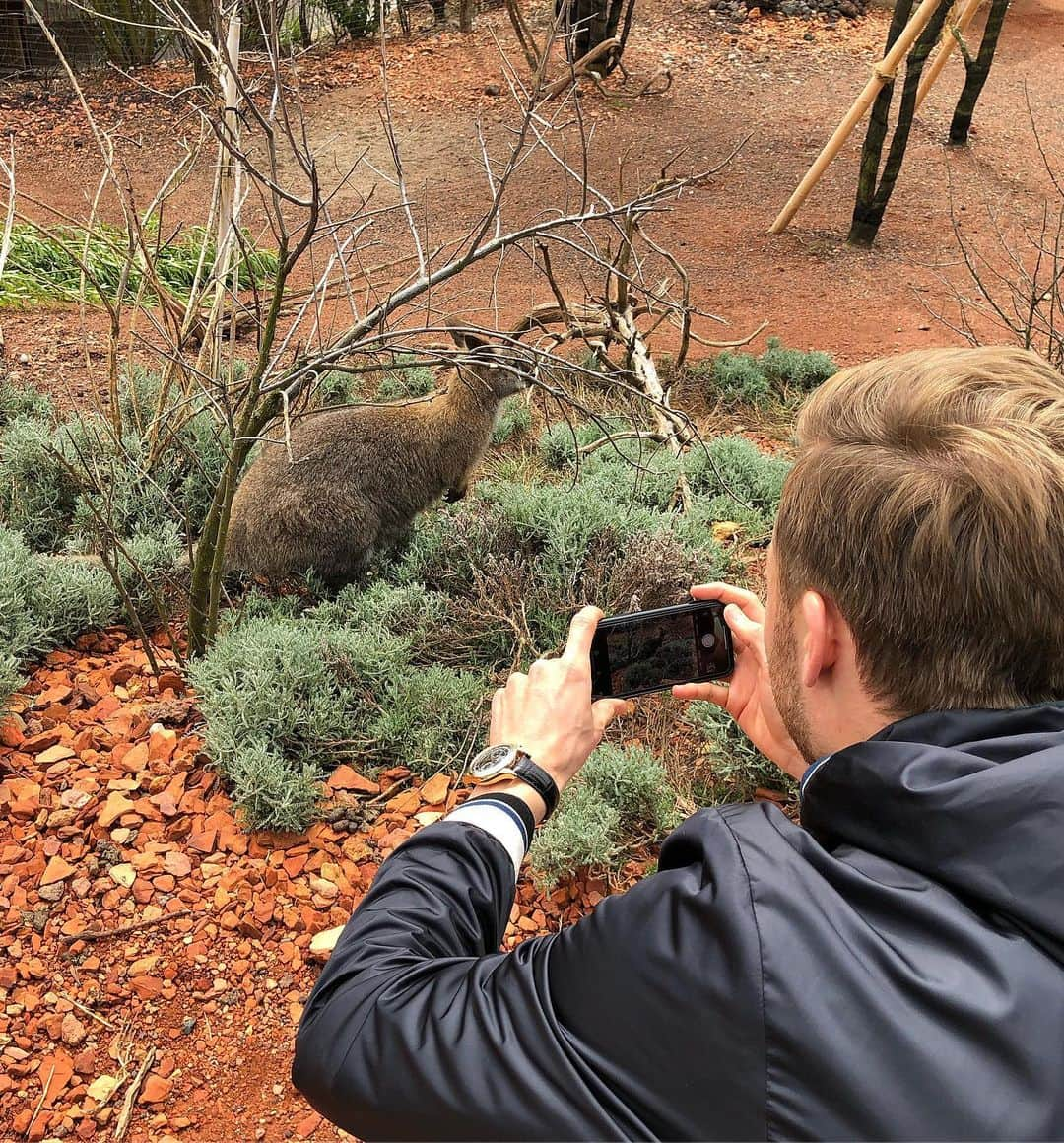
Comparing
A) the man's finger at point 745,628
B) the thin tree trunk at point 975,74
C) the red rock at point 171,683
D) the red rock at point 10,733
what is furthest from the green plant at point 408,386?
the thin tree trunk at point 975,74

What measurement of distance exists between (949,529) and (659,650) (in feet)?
3.12

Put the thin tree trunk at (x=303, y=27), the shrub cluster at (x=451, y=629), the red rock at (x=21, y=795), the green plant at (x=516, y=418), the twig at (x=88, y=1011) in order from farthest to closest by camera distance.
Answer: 1. the thin tree trunk at (x=303, y=27)
2. the green plant at (x=516, y=418)
3. the shrub cluster at (x=451, y=629)
4. the red rock at (x=21, y=795)
5. the twig at (x=88, y=1011)

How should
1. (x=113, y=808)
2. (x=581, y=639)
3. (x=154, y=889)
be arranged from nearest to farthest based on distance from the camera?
1. (x=581, y=639)
2. (x=154, y=889)
3. (x=113, y=808)

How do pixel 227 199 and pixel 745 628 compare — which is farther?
pixel 227 199

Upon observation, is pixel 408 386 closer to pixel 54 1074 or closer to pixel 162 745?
pixel 162 745

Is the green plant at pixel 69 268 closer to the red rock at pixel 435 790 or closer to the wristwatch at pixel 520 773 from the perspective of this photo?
the red rock at pixel 435 790

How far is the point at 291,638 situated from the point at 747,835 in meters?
3.07

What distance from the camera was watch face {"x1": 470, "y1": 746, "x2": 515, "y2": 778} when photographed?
5.74 ft

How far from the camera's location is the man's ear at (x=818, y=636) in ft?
4.60

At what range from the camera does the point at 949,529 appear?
1.26 metres

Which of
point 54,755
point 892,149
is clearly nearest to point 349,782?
point 54,755

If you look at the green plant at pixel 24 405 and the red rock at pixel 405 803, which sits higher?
the green plant at pixel 24 405

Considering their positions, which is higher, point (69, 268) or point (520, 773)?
point (520, 773)

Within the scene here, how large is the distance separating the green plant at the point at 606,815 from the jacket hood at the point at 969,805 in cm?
191
